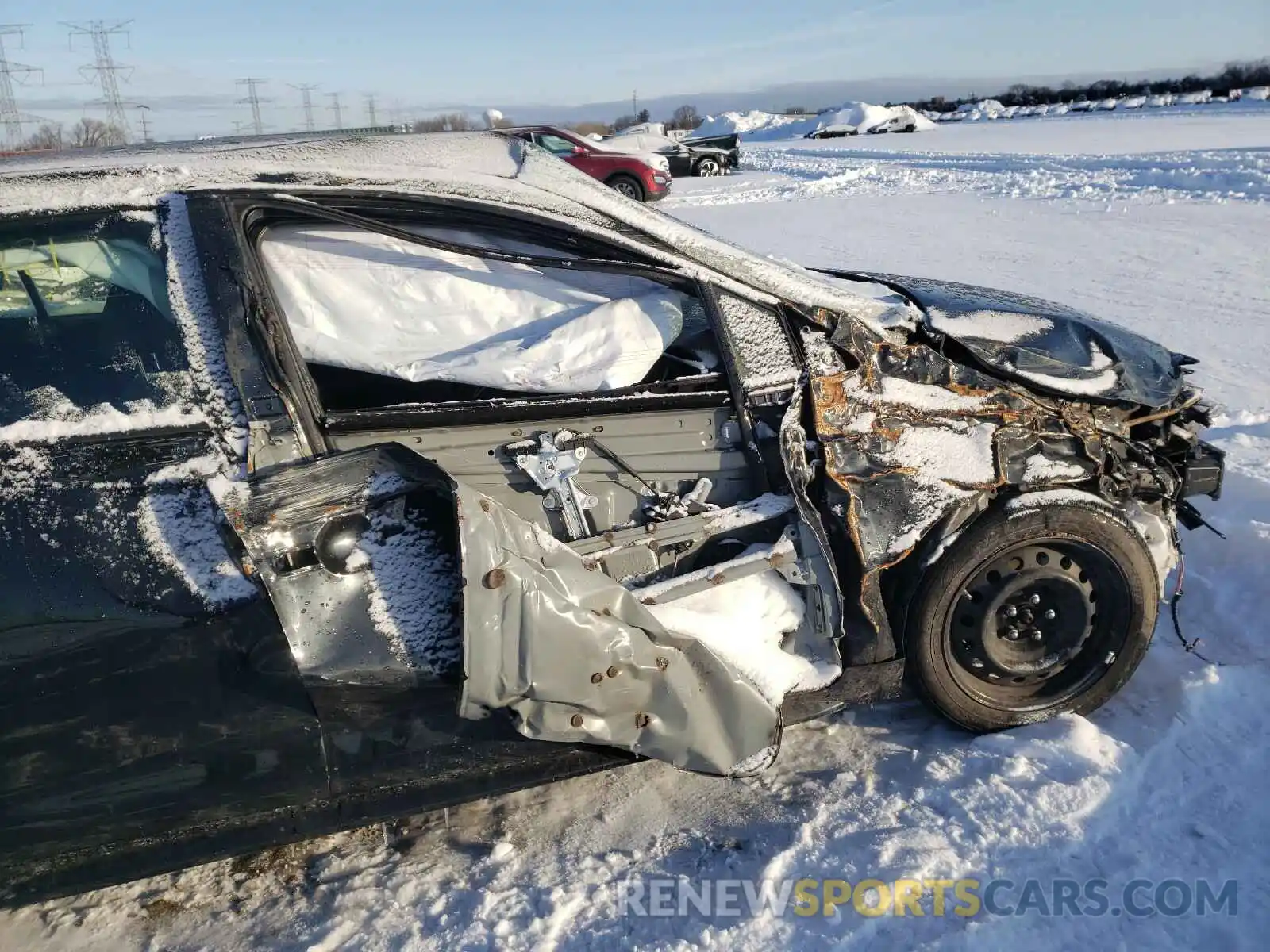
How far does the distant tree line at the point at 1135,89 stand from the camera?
3516 cm

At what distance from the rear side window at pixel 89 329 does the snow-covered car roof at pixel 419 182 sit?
0.30 feet

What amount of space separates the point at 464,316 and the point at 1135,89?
46.0 meters

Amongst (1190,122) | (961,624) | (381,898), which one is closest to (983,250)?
(961,624)

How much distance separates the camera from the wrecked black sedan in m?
2.04

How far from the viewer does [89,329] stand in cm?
219

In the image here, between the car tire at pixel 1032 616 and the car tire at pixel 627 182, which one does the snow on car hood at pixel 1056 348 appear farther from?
the car tire at pixel 627 182

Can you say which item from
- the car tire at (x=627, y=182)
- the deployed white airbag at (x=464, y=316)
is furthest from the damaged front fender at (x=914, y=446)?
the car tire at (x=627, y=182)

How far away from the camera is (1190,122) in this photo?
22828 millimetres

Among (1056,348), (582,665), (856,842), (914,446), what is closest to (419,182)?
(582,665)

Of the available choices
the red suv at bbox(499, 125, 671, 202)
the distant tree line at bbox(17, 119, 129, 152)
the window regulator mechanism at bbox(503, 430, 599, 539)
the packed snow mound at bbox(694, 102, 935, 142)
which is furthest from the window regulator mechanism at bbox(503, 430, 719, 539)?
the packed snow mound at bbox(694, 102, 935, 142)

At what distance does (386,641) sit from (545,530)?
1.64ft

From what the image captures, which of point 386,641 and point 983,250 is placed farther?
point 983,250

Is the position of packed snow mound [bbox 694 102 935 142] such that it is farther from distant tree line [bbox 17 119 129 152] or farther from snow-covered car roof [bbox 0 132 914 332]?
snow-covered car roof [bbox 0 132 914 332]

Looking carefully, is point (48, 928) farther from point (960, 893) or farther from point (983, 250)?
point (983, 250)
